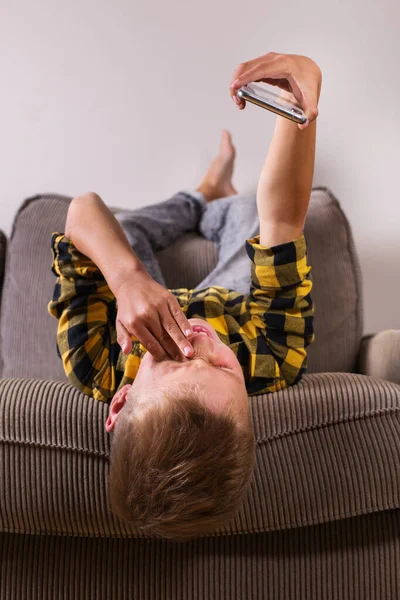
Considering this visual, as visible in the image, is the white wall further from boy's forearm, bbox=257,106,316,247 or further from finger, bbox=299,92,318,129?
finger, bbox=299,92,318,129

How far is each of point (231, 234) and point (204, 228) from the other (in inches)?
3.7

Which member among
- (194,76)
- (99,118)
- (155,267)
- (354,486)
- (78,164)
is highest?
(194,76)

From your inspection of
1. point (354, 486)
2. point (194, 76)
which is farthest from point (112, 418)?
point (194, 76)

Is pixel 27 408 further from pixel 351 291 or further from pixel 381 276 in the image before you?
pixel 381 276

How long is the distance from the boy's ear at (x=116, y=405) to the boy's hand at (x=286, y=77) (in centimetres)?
43

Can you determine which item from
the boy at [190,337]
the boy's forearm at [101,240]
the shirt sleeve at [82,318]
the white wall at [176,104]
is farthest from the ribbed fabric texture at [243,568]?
the white wall at [176,104]

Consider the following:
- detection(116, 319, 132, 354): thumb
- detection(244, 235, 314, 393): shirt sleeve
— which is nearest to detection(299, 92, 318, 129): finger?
detection(244, 235, 314, 393): shirt sleeve

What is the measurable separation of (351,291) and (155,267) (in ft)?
1.35

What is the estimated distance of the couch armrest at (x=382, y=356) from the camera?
110 centimetres

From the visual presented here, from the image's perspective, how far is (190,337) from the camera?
80 centimetres

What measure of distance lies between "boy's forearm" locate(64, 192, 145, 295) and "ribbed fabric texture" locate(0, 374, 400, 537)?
0.21 m

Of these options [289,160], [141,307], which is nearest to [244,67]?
[289,160]

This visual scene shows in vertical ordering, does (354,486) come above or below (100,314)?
below

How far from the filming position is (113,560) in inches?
37.6
